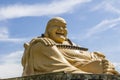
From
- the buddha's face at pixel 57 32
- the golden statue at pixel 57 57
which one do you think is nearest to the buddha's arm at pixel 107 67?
the golden statue at pixel 57 57

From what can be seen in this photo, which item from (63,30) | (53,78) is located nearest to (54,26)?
(63,30)

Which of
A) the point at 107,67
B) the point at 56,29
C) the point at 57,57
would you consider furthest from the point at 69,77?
the point at 56,29

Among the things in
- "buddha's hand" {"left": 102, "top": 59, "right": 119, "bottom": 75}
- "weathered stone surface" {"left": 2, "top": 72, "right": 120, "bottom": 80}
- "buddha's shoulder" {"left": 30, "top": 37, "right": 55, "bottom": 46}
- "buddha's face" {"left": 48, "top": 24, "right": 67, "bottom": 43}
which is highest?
"buddha's face" {"left": 48, "top": 24, "right": 67, "bottom": 43}

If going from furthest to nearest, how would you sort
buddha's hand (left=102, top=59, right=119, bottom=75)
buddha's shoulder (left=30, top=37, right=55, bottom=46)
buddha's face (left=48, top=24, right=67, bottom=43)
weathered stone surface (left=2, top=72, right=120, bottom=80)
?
buddha's face (left=48, top=24, right=67, bottom=43)
buddha's shoulder (left=30, top=37, right=55, bottom=46)
buddha's hand (left=102, top=59, right=119, bottom=75)
weathered stone surface (left=2, top=72, right=120, bottom=80)

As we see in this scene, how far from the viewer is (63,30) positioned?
13523mm

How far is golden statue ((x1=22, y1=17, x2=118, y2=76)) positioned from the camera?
12.5 meters

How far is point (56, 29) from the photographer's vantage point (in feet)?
44.0

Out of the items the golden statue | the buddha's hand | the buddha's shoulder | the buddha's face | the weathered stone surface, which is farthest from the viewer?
the buddha's face

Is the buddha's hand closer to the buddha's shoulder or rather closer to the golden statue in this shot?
the golden statue

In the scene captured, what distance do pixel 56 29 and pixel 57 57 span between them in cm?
117

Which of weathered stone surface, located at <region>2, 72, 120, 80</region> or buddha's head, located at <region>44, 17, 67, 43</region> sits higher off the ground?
buddha's head, located at <region>44, 17, 67, 43</region>

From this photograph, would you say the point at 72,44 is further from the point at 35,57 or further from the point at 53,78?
the point at 53,78

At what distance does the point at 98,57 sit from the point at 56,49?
1741 millimetres

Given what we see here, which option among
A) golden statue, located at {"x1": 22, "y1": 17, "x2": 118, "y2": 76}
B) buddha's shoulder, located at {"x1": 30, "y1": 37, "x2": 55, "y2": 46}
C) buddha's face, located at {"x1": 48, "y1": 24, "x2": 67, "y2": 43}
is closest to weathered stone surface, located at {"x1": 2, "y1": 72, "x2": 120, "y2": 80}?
golden statue, located at {"x1": 22, "y1": 17, "x2": 118, "y2": 76}
